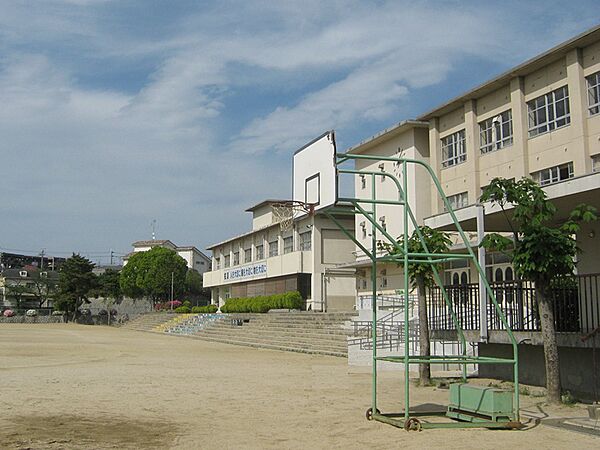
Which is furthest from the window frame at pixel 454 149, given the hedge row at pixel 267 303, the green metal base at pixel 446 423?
the green metal base at pixel 446 423

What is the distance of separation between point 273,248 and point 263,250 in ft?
8.40

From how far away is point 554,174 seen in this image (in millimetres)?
29609

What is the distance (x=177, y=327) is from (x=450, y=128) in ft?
113

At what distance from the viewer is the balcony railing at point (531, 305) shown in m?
13.9

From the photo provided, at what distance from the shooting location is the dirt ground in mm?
9750

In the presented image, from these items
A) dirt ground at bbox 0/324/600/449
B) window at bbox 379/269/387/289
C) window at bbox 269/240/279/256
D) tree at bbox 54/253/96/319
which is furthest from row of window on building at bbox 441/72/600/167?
tree at bbox 54/253/96/319

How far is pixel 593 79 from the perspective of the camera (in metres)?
27.9

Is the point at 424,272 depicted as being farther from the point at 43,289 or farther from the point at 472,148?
the point at 43,289

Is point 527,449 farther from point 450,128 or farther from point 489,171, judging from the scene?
point 450,128

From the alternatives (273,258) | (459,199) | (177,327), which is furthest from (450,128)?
(177,327)

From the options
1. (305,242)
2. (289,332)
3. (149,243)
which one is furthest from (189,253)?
(289,332)

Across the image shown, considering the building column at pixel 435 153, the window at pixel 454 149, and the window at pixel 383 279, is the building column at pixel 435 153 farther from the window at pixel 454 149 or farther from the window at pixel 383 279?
the window at pixel 383 279

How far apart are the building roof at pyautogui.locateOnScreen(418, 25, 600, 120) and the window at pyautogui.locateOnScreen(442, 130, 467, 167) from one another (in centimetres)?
145

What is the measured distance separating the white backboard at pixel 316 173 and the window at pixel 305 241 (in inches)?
1549
